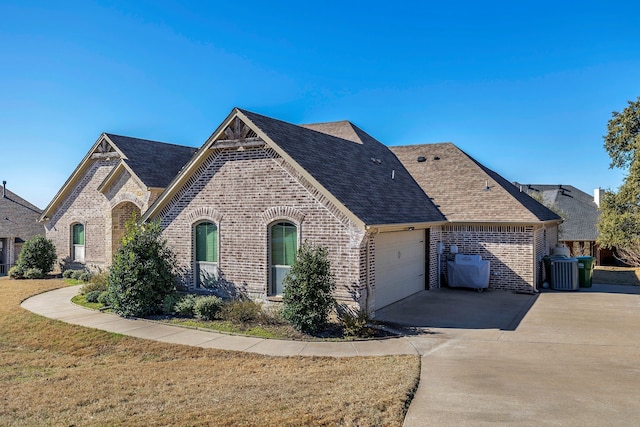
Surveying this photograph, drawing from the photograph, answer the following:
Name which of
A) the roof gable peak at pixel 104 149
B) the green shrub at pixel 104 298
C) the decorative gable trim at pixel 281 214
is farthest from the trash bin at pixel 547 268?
the roof gable peak at pixel 104 149

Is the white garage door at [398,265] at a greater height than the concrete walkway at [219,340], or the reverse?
the white garage door at [398,265]

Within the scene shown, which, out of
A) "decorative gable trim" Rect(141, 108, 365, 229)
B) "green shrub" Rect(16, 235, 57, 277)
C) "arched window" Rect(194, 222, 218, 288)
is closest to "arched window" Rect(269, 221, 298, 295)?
"decorative gable trim" Rect(141, 108, 365, 229)

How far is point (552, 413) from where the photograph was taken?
639 centimetres

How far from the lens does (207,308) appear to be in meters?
12.6

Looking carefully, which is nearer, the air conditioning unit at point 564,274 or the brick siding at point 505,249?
the brick siding at point 505,249

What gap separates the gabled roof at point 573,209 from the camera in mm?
33000

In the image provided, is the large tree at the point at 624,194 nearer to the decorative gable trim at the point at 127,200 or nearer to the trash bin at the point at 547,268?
the trash bin at the point at 547,268

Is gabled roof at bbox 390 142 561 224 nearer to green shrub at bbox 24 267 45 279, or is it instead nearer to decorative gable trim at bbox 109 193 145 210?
decorative gable trim at bbox 109 193 145 210

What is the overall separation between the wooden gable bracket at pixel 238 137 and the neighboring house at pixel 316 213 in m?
0.03

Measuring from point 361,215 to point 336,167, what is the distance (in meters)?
3.05

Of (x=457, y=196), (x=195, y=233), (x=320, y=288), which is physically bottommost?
(x=320, y=288)

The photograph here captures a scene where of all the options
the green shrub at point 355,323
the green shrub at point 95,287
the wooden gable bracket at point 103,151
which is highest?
the wooden gable bracket at point 103,151

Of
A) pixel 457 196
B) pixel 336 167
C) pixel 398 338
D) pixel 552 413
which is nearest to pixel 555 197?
pixel 457 196

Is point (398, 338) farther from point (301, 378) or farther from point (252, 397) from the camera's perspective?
point (252, 397)
